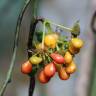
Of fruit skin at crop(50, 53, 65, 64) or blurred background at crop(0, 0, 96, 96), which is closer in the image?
fruit skin at crop(50, 53, 65, 64)

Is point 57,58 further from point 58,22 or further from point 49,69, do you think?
point 58,22

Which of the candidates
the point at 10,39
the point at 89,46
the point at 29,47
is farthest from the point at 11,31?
the point at 29,47

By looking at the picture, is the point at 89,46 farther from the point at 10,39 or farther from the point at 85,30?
the point at 10,39

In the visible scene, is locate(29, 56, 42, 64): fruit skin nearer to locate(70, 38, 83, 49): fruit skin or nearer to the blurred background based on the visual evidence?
locate(70, 38, 83, 49): fruit skin

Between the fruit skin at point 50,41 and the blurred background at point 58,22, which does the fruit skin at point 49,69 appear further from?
the blurred background at point 58,22

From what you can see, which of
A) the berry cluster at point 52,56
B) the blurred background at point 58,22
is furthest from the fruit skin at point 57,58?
the blurred background at point 58,22

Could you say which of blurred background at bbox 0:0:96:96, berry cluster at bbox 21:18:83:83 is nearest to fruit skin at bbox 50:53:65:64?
berry cluster at bbox 21:18:83:83

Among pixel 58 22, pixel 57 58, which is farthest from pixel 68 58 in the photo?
pixel 58 22

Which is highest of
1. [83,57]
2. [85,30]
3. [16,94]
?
[85,30]
